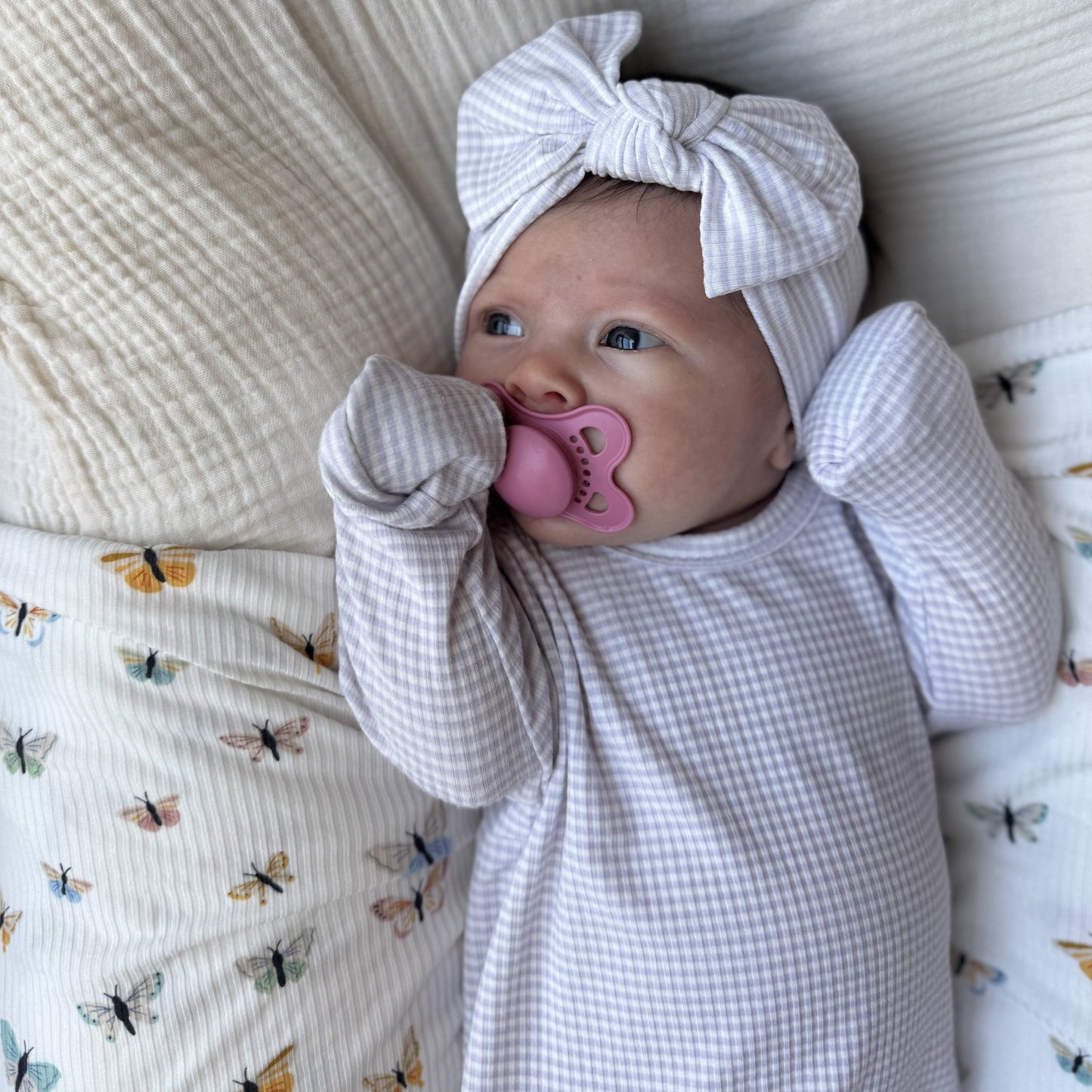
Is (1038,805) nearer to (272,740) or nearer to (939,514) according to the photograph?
(939,514)

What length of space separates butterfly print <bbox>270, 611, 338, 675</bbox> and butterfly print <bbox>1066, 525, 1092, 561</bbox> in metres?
0.84

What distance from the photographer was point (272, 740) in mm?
979

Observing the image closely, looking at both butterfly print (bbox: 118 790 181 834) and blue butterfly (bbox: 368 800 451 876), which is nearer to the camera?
butterfly print (bbox: 118 790 181 834)

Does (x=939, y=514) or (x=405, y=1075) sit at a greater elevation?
(x=939, y=514)

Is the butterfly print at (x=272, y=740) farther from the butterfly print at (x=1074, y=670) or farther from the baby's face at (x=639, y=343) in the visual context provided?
the butterfly print at (x=1074, y=670)

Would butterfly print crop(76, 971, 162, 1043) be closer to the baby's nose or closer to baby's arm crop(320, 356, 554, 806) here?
baby's arm crop(320, 356, 554, 806)

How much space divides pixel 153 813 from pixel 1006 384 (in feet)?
3.46

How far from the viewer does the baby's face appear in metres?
0.98

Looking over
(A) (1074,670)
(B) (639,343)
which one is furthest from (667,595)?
(A) (1074,670)

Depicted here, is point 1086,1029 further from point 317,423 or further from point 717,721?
point 317,423

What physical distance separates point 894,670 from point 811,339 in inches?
15.1

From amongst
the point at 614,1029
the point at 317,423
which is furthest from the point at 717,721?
the point at 317,423

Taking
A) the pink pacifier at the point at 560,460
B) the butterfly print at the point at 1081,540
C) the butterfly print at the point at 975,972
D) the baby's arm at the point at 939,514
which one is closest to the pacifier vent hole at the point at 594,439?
the pink pacifier at the point at 560,460

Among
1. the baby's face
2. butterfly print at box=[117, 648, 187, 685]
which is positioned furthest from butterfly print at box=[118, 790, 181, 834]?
the baby's face
